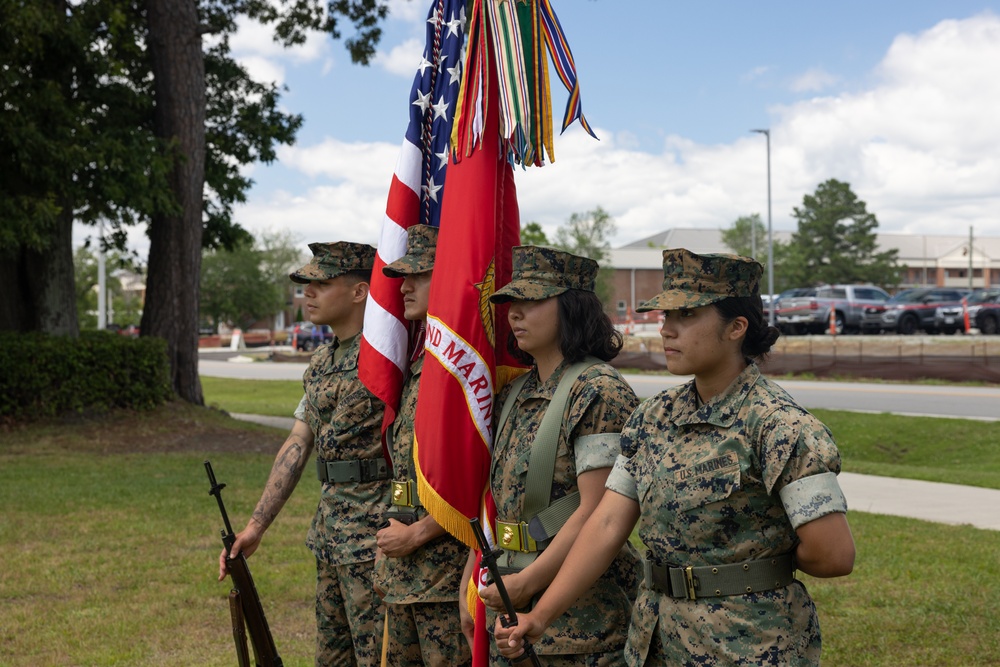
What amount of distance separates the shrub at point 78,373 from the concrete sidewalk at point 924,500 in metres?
9.69

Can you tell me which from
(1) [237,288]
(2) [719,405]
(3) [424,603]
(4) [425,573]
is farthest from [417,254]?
(1) [237,288]

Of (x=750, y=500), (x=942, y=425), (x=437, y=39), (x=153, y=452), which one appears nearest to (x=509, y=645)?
(x=750, y=500)

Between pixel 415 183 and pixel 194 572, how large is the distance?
4.12 meters

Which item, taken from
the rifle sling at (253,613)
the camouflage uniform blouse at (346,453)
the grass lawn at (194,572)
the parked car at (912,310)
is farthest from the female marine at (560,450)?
the parked car at (912,310)

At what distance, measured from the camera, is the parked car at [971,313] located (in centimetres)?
3181

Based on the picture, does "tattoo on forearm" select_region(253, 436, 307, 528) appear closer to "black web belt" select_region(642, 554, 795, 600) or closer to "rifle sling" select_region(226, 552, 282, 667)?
"rifle sling" select_region(226, 552, 282, 667)

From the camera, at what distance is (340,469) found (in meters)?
4.30

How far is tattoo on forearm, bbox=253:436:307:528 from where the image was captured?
4.50 m

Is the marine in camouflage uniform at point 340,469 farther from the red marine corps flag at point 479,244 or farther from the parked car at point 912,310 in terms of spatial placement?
the parked car at point 912,310

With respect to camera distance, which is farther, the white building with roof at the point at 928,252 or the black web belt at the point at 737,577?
the white building with roof at the point at 928,252

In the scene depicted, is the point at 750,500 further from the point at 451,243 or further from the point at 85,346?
the point at 85,346

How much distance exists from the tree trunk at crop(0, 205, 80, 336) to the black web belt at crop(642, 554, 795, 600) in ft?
46.9

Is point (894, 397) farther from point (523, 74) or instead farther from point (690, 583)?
point (690, 583)

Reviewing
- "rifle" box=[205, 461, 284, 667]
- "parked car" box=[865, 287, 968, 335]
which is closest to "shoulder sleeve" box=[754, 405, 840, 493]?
"rifle" box=[205, 461, 284, 667]
